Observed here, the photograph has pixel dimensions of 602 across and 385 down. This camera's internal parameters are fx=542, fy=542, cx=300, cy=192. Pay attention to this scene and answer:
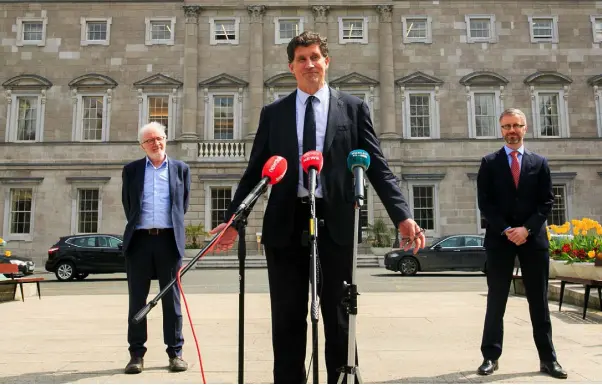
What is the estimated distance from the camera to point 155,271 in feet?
17.7

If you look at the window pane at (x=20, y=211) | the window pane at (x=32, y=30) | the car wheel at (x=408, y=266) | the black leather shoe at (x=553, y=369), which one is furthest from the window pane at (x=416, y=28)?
the black leather shoe at (x=553, y=369)

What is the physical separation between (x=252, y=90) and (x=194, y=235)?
799 centimetres

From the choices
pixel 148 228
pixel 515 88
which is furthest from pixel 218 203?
pixel 148 228

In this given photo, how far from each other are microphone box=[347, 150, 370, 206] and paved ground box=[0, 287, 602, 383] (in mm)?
2306

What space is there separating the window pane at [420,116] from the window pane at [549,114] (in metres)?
5.78

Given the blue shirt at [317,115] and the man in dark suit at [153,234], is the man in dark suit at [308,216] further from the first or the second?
the man in dark suit at [153,234]

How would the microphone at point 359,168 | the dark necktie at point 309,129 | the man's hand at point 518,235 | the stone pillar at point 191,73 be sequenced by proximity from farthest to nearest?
the stone pillar at point 191,73
the man's hand at point 518,235
the dark necktie at point 309,129
the microphone at point 359,168

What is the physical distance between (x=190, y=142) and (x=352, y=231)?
81.6ft

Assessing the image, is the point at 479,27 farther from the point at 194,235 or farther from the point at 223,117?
the point at 194,235

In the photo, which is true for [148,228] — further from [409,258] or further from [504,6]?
[504,6]

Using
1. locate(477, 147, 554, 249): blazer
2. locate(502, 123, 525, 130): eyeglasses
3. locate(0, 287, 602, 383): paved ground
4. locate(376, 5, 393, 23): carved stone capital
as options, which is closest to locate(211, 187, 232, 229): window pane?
locate(376, 5, 393, 23): carved stone capital

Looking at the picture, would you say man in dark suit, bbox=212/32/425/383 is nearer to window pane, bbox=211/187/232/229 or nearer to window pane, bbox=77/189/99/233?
window pane, bbox=211/187/232/229

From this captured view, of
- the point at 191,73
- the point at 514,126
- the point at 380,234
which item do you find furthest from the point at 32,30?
the point at 514,126

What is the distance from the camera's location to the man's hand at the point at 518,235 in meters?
4.86
